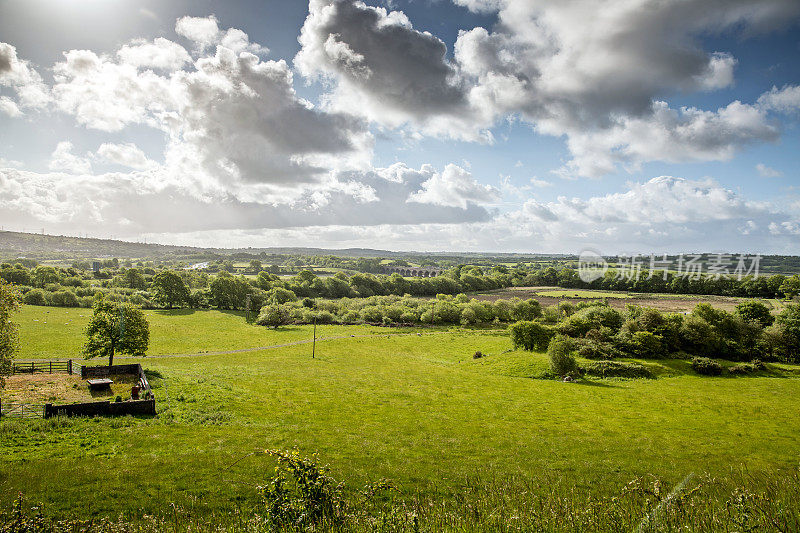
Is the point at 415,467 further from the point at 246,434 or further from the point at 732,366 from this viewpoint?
the point at 732,366

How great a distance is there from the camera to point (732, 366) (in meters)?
44.9

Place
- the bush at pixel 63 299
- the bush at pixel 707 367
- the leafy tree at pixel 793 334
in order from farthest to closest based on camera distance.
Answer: the bush at pixel 63 299 → the leafy tree at pixel 793 334 → the bush at pixel 707 367

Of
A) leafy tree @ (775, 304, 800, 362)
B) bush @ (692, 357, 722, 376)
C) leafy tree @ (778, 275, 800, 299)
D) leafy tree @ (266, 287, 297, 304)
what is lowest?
leafy tree @ (266, 287, 297, 304)

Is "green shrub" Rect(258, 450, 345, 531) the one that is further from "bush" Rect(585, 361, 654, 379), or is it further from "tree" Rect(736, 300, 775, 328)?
"tree" Rect(736, 300, 775, 328)

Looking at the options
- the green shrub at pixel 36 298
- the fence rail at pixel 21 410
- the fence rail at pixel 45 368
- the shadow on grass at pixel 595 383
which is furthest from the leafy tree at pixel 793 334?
the green shrub at pixel 36 298

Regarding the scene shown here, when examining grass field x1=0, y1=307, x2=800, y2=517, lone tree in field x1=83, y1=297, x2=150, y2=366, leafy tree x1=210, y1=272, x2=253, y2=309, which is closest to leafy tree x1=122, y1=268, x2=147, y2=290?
leafy tree x1=210, y1=272, x2=253, y2=309

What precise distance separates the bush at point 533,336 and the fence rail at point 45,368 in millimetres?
52832

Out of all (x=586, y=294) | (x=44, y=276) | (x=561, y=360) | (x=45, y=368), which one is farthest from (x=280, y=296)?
(x=586, y=294)

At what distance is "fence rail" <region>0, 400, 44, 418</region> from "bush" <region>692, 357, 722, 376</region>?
61.2 m

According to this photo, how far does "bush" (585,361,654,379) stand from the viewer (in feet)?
143

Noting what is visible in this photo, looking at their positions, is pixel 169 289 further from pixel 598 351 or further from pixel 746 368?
pixel 746 368

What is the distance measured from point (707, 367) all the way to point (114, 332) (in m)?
66.1

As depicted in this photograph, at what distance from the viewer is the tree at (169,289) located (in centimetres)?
9706

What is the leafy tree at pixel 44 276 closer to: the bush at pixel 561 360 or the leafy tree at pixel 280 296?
the leafy tree at pixel 280 296
